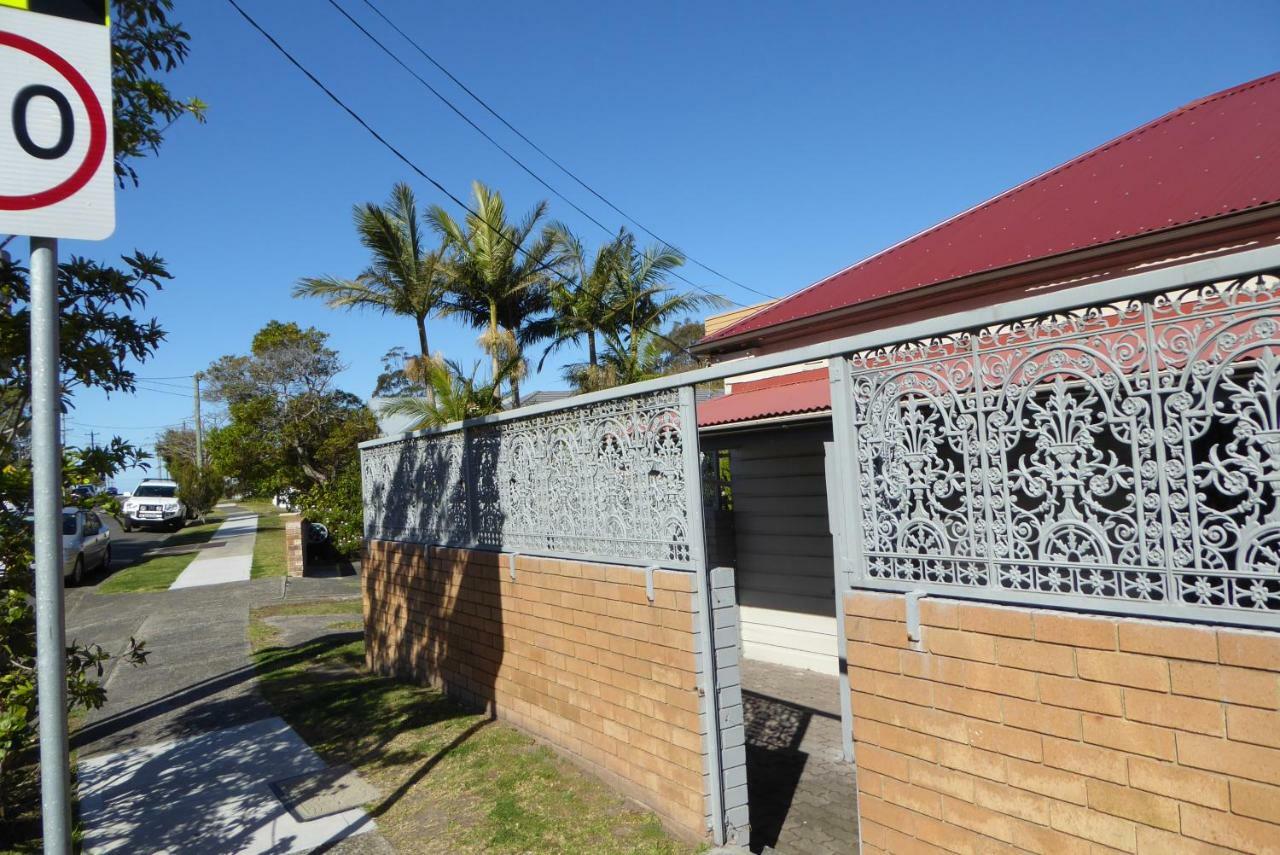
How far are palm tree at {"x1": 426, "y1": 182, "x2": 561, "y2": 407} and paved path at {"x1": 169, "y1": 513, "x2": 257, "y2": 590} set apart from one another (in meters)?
7.16

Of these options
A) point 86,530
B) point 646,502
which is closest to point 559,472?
point 646,502

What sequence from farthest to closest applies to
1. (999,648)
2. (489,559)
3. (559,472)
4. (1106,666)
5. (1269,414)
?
(489,559)
(559,472)
(999,648)
(1106,666)
(1269,414)

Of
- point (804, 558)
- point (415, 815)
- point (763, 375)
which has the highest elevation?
point (763, 375)

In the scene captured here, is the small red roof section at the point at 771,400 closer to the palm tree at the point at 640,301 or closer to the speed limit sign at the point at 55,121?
the speed limit sign at the point at 55,121

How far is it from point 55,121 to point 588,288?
770 inches

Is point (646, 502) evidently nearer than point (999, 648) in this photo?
No

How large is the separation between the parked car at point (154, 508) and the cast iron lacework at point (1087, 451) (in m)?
32.8

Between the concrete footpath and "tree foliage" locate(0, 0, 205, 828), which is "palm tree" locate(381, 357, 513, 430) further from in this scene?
"tree foliage" locate(0, 0, 205, 828)

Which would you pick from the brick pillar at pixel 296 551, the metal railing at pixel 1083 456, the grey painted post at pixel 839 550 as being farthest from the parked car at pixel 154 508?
the metal railing at pixel 1083 456

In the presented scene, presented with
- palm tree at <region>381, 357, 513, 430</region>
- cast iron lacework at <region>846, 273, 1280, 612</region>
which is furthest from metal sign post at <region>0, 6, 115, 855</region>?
palm tree at <region>381, 357, 513, 430</region>

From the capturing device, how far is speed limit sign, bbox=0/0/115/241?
6.72ft

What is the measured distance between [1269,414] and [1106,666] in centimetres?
91

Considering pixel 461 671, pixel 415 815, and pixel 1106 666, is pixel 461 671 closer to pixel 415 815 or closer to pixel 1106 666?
pixel 415 815

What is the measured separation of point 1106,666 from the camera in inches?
108
